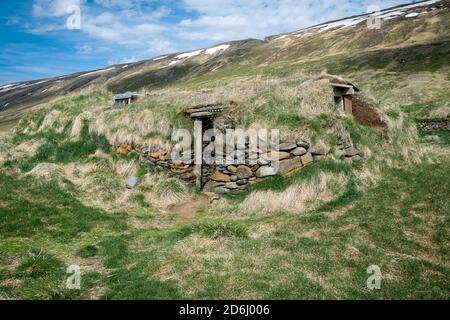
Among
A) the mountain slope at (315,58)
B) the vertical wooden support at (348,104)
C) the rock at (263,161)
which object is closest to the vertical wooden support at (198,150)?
the rock at (263,161)

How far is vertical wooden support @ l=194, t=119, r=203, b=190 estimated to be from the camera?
44.8ft

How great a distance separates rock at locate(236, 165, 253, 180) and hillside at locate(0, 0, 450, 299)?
0.04 metres

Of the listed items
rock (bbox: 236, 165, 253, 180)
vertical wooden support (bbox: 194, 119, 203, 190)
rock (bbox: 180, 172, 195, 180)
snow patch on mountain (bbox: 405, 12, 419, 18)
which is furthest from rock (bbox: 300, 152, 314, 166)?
snow patch on mountain (bbox: 405, 12, 419, 18)

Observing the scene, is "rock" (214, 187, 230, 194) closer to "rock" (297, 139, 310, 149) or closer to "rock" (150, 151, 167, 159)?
"rock" (150, 151, 167, 159)

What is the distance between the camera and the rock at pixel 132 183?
44.8ft

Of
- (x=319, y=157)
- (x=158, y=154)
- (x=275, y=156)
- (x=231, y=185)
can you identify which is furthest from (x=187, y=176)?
(x=319, y=157)

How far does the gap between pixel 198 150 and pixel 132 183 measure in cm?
295

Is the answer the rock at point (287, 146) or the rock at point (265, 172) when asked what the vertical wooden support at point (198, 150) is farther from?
the rock at point (287, 146)

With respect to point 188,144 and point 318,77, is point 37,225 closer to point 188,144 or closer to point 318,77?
point 188,144

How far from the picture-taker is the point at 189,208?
12.3 metres

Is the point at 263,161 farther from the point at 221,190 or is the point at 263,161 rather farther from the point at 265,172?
the point at 221,190

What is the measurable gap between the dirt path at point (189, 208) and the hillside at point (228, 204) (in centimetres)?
7

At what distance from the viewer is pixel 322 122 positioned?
505 inches
